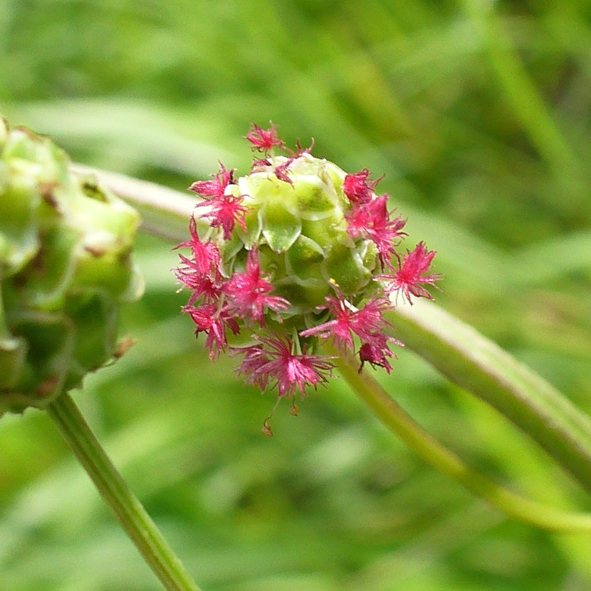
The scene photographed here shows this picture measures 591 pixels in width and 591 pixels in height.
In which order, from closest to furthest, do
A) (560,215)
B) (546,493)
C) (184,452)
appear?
(546,493) < (184,452) < (560,215)

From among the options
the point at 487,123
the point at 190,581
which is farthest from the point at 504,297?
the point at 190,581

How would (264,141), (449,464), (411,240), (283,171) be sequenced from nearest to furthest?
(283,171), (264,141), (449,464), (411,240)

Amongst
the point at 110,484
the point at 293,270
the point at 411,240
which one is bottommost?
the point at 110,484

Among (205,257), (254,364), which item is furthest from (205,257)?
(254,364)

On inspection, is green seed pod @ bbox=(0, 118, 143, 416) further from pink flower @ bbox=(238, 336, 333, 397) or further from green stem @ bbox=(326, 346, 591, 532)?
green stem @ bbox=(326, 346, 591, 532)

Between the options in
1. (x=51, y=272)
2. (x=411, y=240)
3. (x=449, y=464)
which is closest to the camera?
(x=51, y=272)

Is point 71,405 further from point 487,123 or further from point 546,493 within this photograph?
point 487,123

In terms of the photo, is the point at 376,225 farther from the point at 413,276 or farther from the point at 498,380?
the point at 498,380
